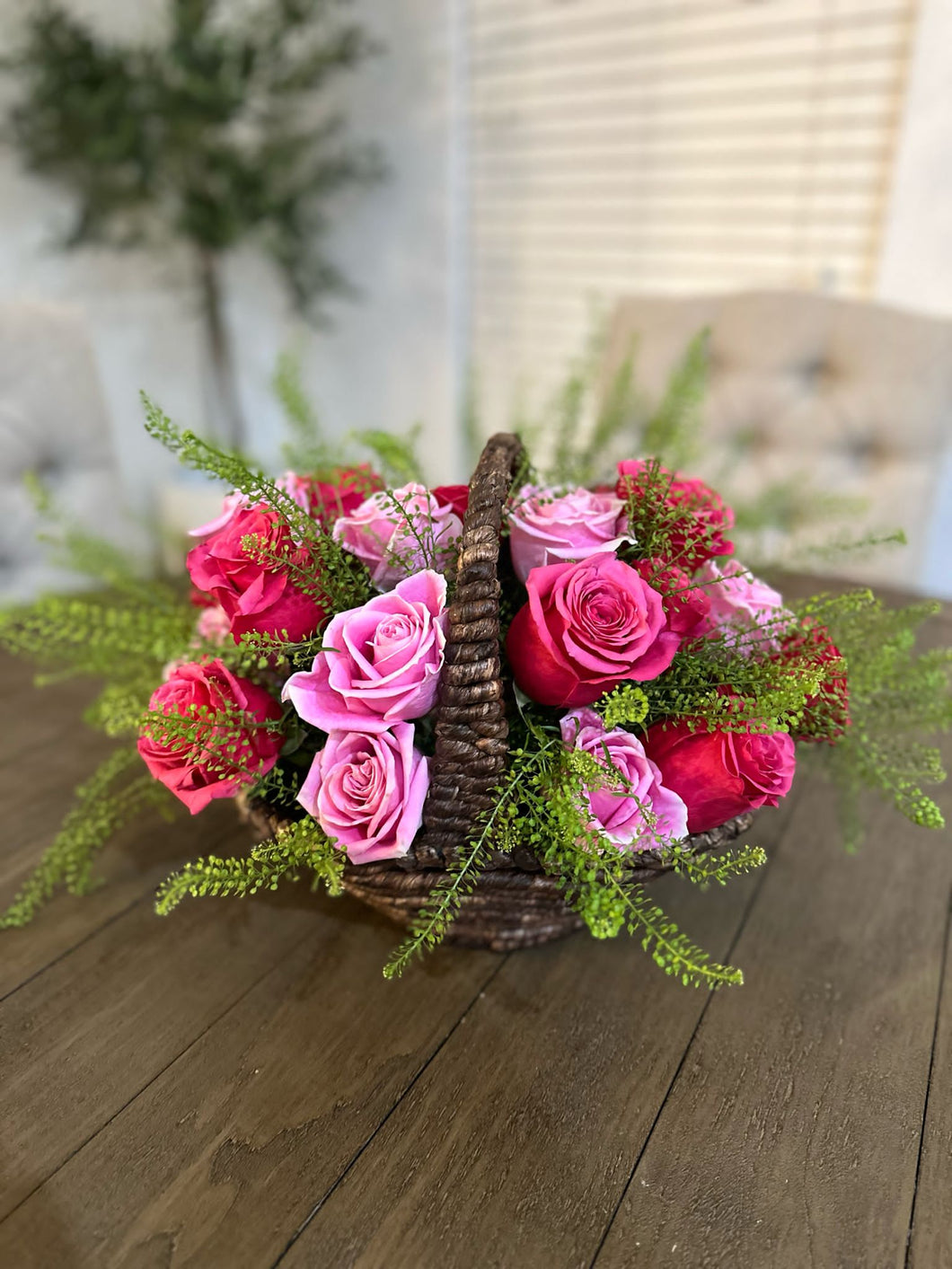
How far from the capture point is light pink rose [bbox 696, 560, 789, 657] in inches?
20.1

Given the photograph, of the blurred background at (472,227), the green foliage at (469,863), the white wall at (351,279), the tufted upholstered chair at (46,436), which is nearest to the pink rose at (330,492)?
the green foliage at (469,863)

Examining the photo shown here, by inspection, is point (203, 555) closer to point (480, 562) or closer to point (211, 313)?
point (480, 562)

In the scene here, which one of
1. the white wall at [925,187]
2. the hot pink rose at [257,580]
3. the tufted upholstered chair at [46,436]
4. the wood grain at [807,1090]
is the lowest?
the wood grain at [807,1090]

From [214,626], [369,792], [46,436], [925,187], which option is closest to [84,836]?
[214,626]

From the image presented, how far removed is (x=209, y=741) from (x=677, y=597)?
0.28 m

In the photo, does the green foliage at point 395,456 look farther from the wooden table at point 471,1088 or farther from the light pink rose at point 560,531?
the wooden table at point 471,1088

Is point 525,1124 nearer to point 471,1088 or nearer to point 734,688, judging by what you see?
point 471,1088

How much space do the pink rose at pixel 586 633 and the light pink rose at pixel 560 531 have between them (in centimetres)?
2

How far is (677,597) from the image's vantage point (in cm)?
48

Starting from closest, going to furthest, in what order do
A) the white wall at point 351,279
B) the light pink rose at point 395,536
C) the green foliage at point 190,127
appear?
the light pink rose at point 395,536
the green foliage at point 190,127
the white wall at point 351,279

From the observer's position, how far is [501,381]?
2.42 metres

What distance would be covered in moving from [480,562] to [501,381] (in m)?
2.11

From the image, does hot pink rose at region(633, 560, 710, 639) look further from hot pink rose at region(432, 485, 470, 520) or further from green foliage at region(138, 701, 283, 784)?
green foliage at region(138, 701, 283, 784)

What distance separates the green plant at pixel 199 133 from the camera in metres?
1.80
